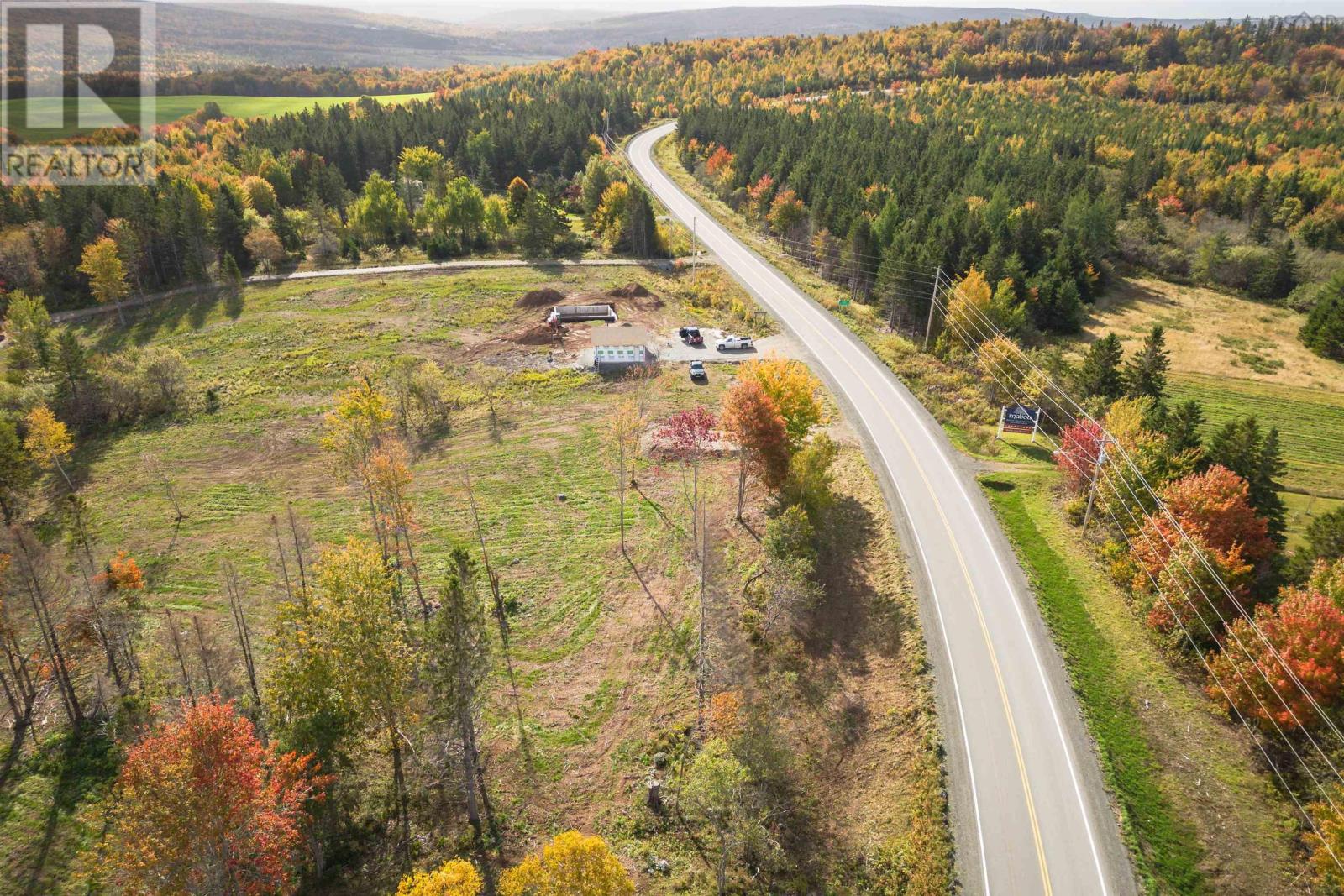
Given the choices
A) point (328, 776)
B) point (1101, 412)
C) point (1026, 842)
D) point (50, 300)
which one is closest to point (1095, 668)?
point (1026, 842)

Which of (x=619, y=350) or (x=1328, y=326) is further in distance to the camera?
(x=1328, y=326)

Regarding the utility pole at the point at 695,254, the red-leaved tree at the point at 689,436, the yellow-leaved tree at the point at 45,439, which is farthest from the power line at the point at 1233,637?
the yellow-leaved tree at the point at 45,439

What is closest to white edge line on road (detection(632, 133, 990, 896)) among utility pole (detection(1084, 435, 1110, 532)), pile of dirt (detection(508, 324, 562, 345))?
utility pole (detection(1084, 435, 1110, 532))

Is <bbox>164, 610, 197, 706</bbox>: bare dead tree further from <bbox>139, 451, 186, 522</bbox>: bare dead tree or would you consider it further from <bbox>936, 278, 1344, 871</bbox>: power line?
<bbox>936, 278, 1344, 871</bbox>: power line

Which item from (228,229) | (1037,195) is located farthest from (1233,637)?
(228,229)

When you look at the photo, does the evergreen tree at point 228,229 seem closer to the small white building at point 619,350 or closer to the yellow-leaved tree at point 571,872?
the small white building at point 619,350

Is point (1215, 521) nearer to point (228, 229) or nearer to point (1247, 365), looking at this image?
point (1247, 365)

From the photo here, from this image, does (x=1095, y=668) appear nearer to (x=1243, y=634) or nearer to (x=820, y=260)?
(x=1243, y=634)
